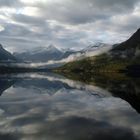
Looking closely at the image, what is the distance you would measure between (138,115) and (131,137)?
17766 mm

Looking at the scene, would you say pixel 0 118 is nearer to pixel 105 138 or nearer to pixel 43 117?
pixel 43 117

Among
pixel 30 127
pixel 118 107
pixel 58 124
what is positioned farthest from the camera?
pixel 118 107

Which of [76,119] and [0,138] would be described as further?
[76,119]

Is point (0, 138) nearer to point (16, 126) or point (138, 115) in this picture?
point (16, 126)

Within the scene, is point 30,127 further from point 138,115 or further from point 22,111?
Result: point 138,115

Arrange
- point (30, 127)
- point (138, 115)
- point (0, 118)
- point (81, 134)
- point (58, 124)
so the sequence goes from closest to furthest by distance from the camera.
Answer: point (81, 134), point (30, 127), point (58, 124), point (0, 118), point (138, 115)

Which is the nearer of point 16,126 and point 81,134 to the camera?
point 81,134

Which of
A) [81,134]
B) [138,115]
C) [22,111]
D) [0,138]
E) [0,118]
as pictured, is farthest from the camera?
Answer: [22,111]

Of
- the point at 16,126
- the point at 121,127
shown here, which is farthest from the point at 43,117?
the point at 121,127

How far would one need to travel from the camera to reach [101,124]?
4825 centimetres

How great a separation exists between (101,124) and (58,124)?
6.22 metres

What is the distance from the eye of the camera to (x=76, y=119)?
2078 inches

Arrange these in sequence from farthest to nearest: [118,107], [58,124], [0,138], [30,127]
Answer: [118,107], [58,124], [30,127], [0,138]

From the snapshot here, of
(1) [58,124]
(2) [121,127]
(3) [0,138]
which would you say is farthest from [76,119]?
(3) [0,138]
